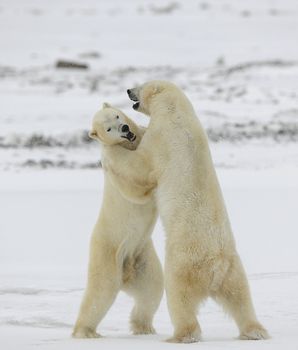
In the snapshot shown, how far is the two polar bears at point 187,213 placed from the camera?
4926 mm

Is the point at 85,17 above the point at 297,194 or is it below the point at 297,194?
below

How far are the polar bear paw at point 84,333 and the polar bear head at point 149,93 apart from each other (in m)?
1.24

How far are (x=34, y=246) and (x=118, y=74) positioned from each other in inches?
639

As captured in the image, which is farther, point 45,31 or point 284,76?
point 45,31

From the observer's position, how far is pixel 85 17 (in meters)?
38.3

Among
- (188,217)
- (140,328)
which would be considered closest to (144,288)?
(140,328)

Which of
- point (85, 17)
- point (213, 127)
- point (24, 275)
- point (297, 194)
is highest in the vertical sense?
point (24, 275)

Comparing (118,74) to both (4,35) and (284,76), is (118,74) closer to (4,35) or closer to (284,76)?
(284,76)

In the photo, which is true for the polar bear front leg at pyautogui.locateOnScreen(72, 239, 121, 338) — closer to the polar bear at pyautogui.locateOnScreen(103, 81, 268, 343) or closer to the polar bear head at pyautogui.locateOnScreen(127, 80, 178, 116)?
the polar bear at pyautogui.locateOnScreen(103, 81, 268, 343)

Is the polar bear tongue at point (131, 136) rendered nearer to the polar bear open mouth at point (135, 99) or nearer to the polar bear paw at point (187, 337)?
the polar bear open mouth at point (135, 99)

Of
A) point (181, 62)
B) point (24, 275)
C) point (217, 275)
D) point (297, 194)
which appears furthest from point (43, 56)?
point (217, 275)

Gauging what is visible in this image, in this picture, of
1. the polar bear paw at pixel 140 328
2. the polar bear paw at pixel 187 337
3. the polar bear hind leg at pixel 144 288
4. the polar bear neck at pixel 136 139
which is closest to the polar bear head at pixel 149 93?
the polar bear neck at pixel 136 139

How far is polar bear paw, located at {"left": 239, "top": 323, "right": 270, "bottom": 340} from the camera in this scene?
16.2 feet

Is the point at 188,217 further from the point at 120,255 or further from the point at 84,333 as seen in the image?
the point at 84,333
